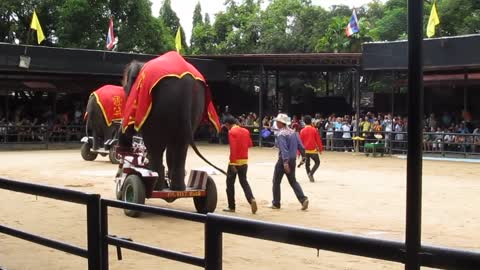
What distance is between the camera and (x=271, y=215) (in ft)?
32.7

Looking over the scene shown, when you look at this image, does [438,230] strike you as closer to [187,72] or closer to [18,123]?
[187,72]

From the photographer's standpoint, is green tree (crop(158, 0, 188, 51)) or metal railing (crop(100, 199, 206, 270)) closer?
metal railing (crop(100, 199, 206, 270))

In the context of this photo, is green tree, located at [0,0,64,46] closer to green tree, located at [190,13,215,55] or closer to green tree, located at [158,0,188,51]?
green tree, located at [190,13,215,55]

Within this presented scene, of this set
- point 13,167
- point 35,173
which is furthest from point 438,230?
point 13,167

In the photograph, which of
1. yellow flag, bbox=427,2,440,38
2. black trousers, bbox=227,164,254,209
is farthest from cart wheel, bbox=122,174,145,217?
yellow flag, bbox=427,2,440,38

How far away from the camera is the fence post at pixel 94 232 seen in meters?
4.07

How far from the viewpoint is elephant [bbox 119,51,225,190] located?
939cm

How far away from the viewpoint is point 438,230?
343 inches

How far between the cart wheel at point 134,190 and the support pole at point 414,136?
6967mm

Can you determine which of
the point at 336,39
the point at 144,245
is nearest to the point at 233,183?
the point at 144,245

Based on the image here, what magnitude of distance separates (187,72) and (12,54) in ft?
54.6

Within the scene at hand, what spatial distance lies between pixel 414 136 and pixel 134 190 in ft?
23.6

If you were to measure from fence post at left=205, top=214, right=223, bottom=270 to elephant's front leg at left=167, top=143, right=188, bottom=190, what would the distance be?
6.25 meters

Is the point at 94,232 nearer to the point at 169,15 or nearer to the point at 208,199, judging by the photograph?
the point at 208,199
